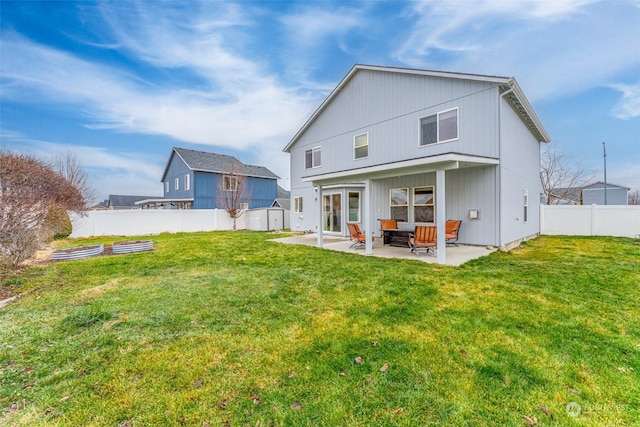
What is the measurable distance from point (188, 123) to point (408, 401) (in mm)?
21455

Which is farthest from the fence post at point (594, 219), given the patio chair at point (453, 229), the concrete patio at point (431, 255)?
the patio chair at point (453, 229)

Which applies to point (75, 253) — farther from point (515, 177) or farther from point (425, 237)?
point (515, 177)

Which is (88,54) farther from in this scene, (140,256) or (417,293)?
(417,293)

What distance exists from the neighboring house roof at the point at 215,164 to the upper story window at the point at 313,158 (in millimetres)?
8714

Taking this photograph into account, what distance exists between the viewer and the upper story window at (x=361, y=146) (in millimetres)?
12891

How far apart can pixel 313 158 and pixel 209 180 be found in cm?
1244

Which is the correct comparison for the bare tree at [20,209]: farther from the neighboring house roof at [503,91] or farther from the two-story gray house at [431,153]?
the neighboring house roof at [503,91]

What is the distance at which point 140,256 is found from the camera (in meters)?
9.12

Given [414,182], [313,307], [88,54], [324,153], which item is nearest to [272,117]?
[324,153]

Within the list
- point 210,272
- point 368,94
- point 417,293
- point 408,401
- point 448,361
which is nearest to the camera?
point 408,401

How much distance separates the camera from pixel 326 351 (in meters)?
3.02

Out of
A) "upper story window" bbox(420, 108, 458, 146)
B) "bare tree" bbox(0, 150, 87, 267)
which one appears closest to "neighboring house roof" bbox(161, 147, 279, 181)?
"bare tree" bbox(0, 150, 87, 267)

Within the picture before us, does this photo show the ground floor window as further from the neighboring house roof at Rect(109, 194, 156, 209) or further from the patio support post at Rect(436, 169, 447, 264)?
the neighboring house roof at Rect(109, 194, 156, 209)

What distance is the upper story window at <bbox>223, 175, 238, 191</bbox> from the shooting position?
70.0ft
